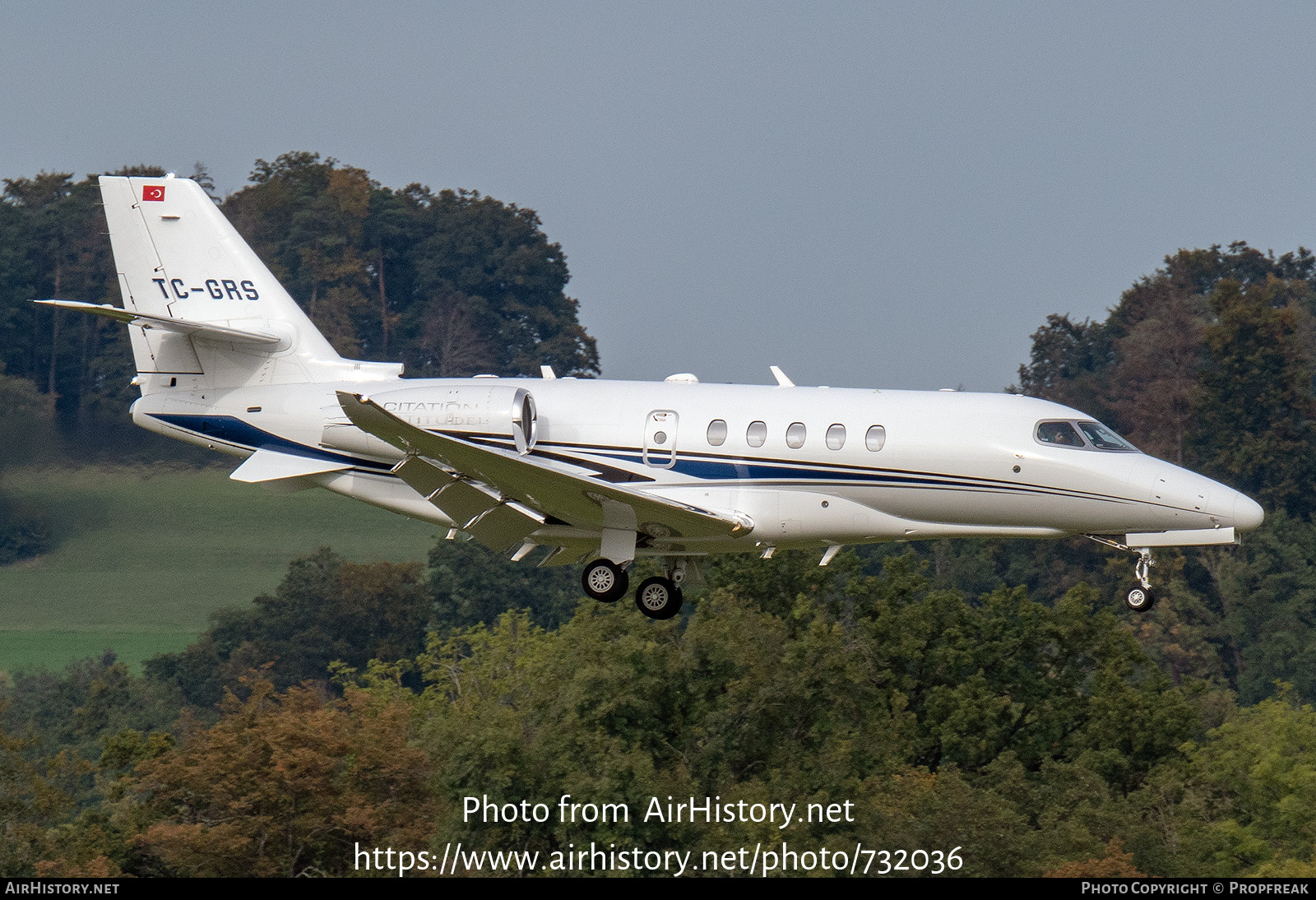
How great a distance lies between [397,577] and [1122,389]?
143 feet

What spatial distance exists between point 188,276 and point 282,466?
4.23 metres

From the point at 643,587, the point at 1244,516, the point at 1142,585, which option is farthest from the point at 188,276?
the point at 1244,516

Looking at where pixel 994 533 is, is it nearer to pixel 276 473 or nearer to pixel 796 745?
pixel 276 473

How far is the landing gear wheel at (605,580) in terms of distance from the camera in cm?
2494

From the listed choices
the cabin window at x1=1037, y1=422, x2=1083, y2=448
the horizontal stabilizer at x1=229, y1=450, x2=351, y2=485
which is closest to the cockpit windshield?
the cabin window at x1=1037, y1=422, x2=1083, y2=448

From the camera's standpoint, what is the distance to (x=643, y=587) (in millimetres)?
25797

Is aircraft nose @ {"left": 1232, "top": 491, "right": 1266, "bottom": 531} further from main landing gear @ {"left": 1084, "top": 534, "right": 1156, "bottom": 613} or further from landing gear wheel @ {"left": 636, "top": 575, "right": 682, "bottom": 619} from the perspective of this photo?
landing gear wheel @ {"left": 636, "top": 575, "right": 682, "bottom": 619}

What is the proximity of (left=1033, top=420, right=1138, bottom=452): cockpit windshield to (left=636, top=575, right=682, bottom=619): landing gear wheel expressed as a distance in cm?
580

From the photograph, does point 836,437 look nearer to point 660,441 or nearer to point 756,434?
point 756,434

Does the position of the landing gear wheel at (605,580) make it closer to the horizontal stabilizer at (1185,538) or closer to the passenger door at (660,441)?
the passenger door at (660,441)

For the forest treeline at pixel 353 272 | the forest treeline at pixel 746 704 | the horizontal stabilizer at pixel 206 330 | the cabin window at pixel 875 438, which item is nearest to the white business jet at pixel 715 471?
the cabin window at pixel 875 438

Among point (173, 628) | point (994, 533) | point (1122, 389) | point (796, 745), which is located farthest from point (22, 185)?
point (994, 533)

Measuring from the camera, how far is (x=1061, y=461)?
2420 cm

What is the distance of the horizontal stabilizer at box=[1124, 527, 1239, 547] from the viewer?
23.9 meters
